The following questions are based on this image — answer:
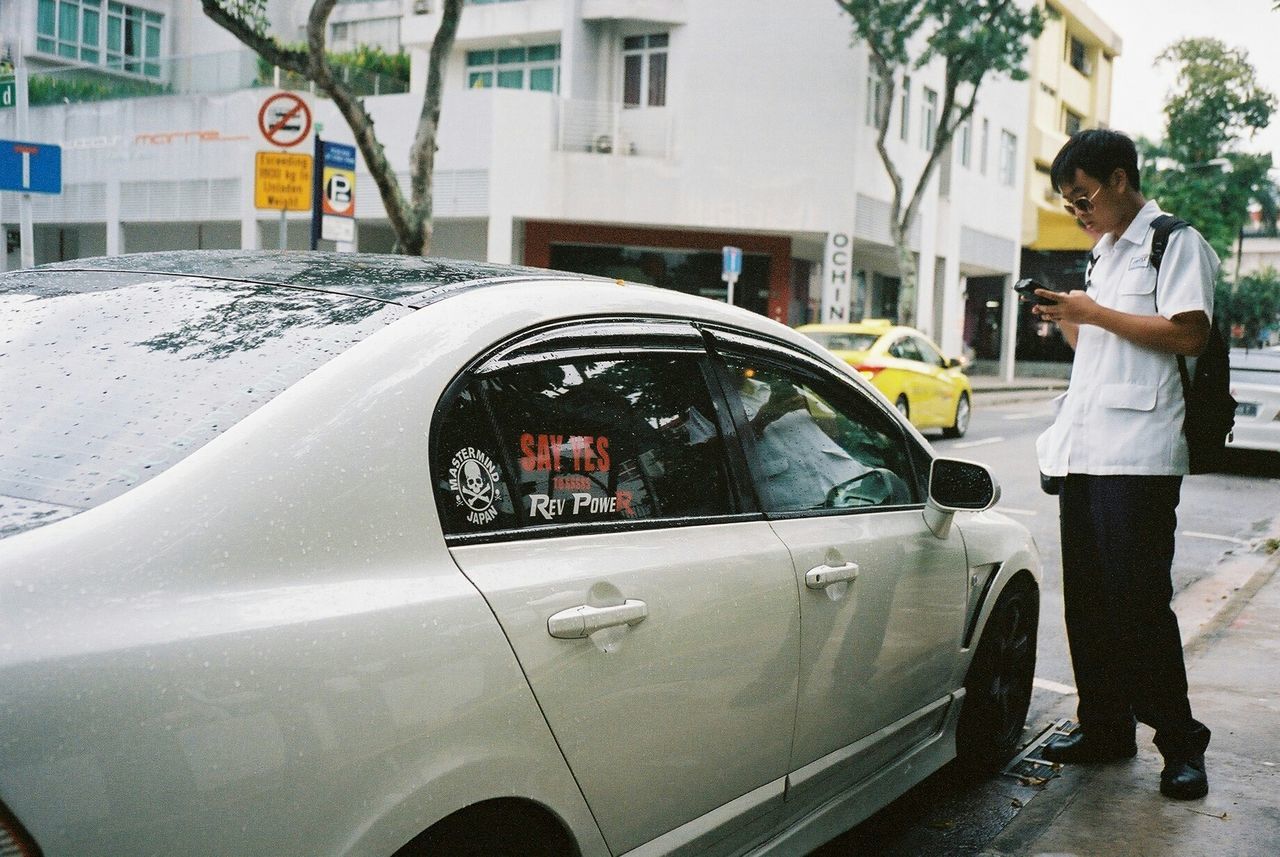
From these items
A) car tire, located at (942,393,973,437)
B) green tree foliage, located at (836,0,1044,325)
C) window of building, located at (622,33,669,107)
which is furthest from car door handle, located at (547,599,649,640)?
window of building, located at (622,33,669,107)

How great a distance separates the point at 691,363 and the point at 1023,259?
156 feet

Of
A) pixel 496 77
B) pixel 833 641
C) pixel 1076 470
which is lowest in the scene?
pixel 833 641

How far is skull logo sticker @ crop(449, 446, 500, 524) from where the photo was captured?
79.1 inches

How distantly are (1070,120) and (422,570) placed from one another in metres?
49.4

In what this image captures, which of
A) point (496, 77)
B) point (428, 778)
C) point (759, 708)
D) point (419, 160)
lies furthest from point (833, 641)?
point (496, 77)

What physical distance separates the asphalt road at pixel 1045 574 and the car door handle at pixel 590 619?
1.62 meters

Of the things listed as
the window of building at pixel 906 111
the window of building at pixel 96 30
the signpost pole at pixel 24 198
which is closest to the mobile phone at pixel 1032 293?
the signpost pole at pixel 24 198

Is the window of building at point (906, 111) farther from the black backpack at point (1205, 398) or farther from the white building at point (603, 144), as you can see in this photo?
the black backpack at point (1205, 398)

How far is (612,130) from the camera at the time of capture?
27.4m

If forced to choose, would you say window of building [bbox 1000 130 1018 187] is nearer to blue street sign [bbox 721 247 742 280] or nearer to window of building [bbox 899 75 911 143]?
window of building [bbox 899 75 911 143]

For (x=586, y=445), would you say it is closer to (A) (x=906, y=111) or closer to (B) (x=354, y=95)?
(B) (x=354, y=95)

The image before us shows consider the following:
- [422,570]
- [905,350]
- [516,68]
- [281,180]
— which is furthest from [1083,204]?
[516,68]

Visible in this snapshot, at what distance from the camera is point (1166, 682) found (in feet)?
12.0

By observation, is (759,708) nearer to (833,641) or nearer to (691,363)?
(833,641)
